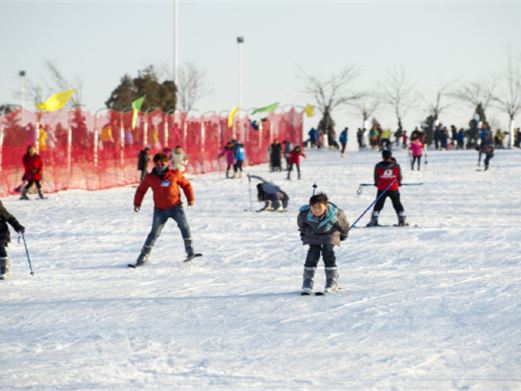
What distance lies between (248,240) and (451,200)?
8207mm

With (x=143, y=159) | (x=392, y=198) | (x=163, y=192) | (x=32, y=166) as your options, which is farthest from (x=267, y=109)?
(x=163, y=192)

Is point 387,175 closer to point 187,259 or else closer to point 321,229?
point 187,259

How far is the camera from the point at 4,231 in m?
10.7

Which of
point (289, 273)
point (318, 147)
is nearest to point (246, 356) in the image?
point (289, 273)

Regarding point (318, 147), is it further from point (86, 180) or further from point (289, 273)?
point (289, 273)

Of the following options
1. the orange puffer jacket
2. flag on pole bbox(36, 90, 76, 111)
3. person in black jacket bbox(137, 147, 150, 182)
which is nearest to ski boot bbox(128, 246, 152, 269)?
the orange puffer jacket

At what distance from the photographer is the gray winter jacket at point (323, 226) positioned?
29.6 feet

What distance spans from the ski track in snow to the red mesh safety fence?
635 cm

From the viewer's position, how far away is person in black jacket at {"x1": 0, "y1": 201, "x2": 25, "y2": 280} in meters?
10.6

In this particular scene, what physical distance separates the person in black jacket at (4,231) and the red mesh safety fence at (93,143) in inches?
475

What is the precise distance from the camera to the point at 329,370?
250 inches

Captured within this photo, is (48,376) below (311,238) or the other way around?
below

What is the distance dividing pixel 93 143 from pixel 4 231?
15.9m

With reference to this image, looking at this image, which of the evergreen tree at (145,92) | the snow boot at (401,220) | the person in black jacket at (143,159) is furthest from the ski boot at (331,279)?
the evergreen tree at (145,92)
